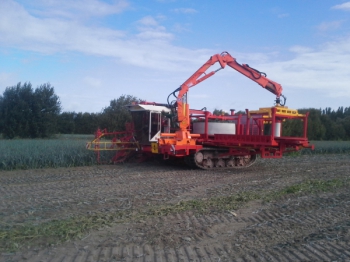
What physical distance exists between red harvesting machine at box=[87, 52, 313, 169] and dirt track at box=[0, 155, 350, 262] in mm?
2630

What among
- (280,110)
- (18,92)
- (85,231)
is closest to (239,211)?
(85,231)

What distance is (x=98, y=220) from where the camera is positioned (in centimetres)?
658

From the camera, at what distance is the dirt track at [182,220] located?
5098 mm

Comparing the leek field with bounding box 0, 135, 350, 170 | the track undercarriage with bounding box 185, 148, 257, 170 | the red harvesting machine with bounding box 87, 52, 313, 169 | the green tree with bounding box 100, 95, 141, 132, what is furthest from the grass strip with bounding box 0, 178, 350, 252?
the green tree with bounding box 100, 95, 141, 132

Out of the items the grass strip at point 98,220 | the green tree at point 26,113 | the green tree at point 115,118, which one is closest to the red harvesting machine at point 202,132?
the grass strip at point 98,220

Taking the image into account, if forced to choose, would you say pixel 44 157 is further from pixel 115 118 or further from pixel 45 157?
pixel 115 118

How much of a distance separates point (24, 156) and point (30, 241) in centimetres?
1035

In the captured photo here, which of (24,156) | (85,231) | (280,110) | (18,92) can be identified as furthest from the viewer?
(18,92)

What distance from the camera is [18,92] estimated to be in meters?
38.0

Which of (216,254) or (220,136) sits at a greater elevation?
(220,136)

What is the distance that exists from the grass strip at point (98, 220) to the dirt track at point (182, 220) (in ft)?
0.65

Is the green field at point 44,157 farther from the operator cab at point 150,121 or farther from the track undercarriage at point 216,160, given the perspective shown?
the track undercarriage at point 216,160

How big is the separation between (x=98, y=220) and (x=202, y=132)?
9.62 meters

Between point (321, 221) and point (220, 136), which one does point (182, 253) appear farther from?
point (220, 136)
